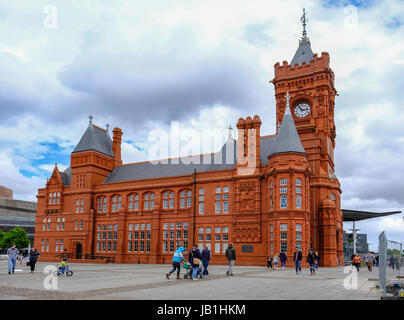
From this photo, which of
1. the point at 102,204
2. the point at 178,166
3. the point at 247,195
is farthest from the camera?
the point at 102,204

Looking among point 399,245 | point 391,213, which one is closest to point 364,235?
point 391,213

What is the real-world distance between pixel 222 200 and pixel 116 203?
59.9ft

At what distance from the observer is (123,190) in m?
58.0

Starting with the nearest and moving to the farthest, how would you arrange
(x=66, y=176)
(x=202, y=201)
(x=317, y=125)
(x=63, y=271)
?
(x=63, y=271) < (x=202, y=201) < (x=317, y=125) < (x=66, y=176)

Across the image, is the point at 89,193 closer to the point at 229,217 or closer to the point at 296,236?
the point at 229,217

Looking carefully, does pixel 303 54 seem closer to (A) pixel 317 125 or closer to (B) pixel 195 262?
(A) pixel 317 125

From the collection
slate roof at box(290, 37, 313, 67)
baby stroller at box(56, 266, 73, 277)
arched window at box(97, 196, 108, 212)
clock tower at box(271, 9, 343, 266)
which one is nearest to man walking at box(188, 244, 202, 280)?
baby stroller at box(56, 266, 73, 277)

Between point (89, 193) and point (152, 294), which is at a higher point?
point (89, 193)

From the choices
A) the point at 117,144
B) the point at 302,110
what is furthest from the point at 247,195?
the point at 117,144

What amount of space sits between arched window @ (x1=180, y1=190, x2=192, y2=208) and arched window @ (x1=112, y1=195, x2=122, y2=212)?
10.9 m

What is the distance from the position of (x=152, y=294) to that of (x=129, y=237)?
42739 mm

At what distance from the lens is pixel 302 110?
55.3m

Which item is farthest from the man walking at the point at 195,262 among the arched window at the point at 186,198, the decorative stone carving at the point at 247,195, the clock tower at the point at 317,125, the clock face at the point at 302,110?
the clock face at the point at 302,110

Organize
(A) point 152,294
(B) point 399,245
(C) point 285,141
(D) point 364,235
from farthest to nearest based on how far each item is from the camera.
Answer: (D) point 364,235 → (C) point 285,141 → (B) point 399,245 → (A) point 152,294
